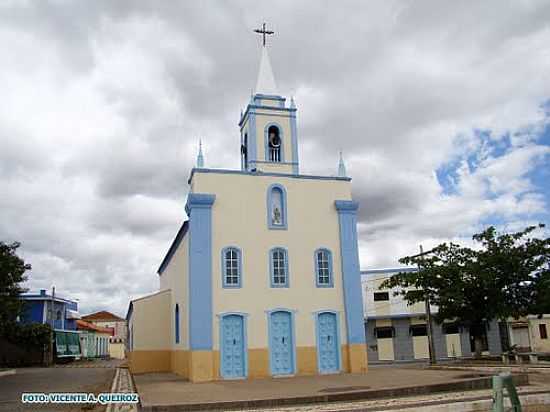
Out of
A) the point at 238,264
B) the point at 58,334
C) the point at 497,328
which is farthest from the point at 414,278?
the point at 58,334

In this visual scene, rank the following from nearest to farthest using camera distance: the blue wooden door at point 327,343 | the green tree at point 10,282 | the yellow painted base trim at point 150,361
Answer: the green tree at point 10,282
the blue wooden door at point 327,343
the yellow painted base trim at point 150,361

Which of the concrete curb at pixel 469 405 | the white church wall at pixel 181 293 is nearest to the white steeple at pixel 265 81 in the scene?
the white church wall at pixel 181 293

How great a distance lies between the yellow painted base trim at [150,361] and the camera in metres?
25.1

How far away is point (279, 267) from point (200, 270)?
2931 mm

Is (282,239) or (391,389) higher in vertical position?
(282,239)

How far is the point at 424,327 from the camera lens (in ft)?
118

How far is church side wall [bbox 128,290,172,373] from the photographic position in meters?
25.2

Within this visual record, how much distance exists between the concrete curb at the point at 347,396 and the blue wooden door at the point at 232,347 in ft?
22.3

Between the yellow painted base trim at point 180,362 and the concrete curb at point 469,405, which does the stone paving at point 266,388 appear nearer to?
the yellow painted base trim at point 180,362

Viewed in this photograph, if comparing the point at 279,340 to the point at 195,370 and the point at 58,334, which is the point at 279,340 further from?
the point at 58,334

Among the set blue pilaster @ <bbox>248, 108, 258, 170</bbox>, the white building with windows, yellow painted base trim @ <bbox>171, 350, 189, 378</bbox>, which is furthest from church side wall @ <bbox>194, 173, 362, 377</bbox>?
the white building with windows

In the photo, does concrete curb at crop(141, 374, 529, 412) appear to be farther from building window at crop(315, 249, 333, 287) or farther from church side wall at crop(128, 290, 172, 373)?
church side wall at crop(128, 290, 172, 373)

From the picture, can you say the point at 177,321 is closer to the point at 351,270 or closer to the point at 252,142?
the point at 351,270

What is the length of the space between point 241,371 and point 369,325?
19.0 metres
